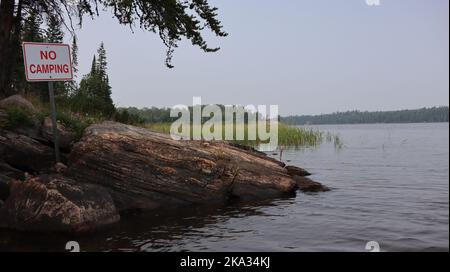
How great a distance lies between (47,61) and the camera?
33.2 ft

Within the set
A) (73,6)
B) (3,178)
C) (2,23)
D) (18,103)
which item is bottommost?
(3,178)

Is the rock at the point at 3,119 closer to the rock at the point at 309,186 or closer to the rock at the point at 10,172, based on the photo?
the rock at the point at 10,172

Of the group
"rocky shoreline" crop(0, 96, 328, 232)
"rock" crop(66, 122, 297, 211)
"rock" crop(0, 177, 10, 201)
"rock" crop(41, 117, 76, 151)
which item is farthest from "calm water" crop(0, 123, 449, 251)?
"rock" crop(41, 117, 76, 151)

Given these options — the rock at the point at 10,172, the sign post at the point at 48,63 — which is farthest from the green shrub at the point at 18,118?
the sign post at the point at 48,63

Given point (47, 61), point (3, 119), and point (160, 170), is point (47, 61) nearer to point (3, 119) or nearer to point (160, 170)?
point (3, 119)

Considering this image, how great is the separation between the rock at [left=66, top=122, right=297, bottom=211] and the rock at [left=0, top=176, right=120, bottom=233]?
141cm

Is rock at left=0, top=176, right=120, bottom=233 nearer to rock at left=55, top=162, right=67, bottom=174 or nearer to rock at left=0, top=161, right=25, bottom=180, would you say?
rock at left=55, top=162, right=67, bottom=174

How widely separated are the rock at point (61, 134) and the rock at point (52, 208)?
112 inches

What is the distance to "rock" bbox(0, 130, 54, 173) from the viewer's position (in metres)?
10.7

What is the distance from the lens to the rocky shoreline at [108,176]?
860cm
